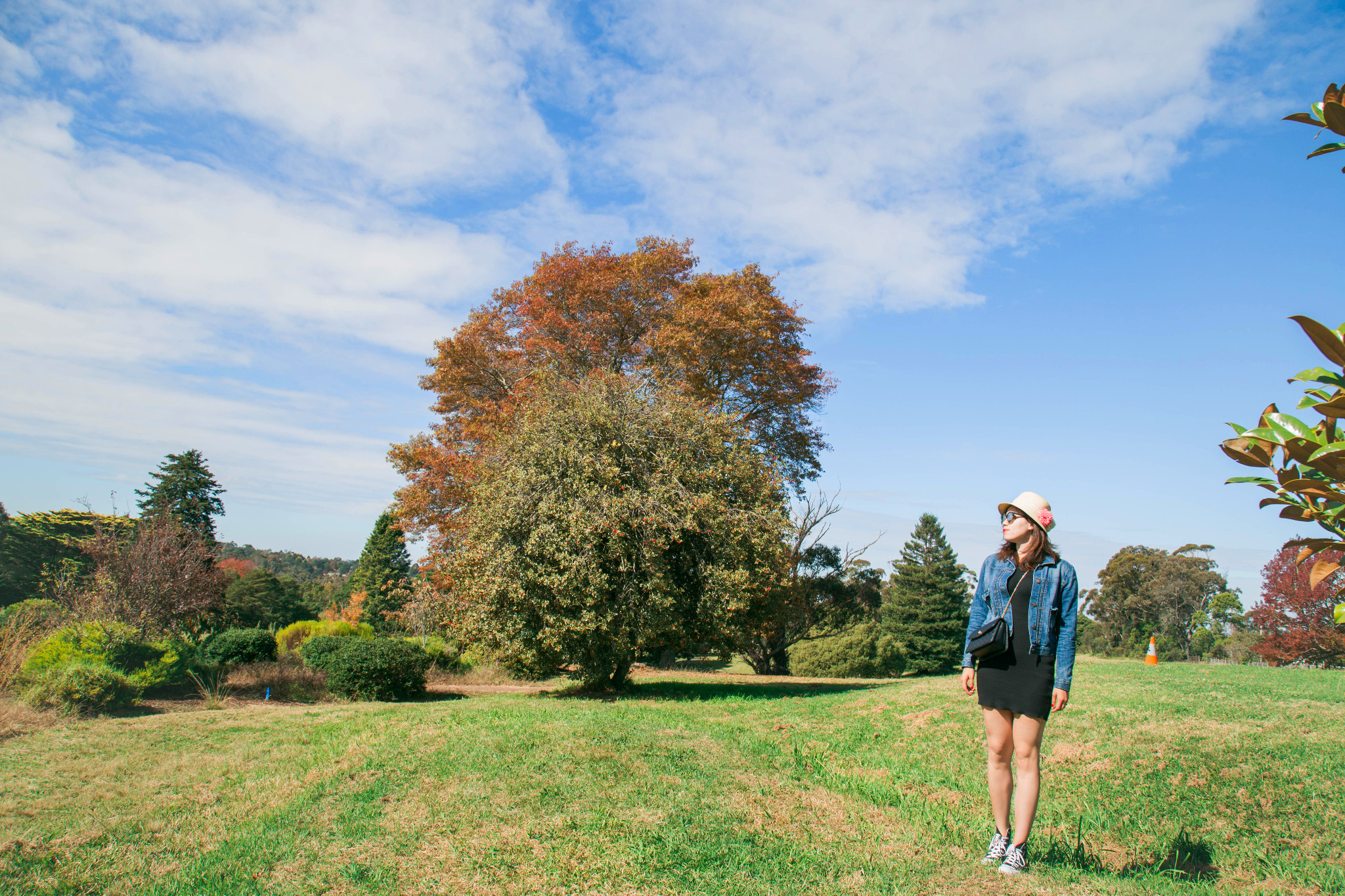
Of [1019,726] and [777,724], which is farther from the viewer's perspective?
[777,724]

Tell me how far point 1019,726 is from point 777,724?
505 centimetres

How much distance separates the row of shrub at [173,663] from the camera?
9.94m

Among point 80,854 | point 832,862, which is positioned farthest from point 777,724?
point 80,854

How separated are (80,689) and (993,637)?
11834mm

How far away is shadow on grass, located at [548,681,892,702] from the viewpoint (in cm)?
1197

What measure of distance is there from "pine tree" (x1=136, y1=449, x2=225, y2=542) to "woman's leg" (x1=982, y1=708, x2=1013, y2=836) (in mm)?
36681

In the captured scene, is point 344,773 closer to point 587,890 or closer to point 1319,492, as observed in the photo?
point 587,890

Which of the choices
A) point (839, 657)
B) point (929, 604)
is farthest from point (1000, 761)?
point (929, 604)

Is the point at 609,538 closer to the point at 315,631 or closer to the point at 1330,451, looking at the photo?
the point at 1330,451

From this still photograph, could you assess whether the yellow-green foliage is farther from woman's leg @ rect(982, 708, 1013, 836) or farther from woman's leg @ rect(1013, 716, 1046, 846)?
woman's leg @ rect(1013, 716, 1046, 846)

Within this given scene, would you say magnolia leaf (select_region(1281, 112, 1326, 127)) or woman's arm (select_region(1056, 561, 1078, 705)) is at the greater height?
magnolia leaf (select_region(1281, 112, 1326, 127))

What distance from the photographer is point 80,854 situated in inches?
173

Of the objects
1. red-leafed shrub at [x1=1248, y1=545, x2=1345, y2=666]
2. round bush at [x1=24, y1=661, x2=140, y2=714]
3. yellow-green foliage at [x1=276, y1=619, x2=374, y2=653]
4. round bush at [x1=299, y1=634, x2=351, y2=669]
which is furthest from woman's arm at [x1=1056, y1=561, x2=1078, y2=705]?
red-leafed shrub at [x1=1248, y1=545, x2=1345, y2=666]

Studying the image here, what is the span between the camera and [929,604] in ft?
94.3
